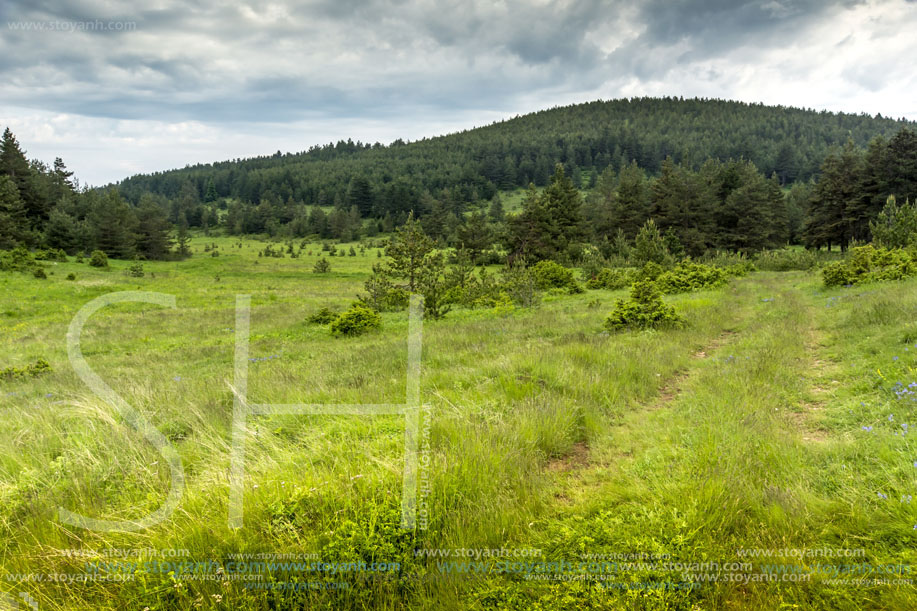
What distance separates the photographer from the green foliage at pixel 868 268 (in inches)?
649

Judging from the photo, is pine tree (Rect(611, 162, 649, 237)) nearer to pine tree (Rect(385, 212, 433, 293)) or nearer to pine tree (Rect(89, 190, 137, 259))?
pine tree (Rect(385, 212, 433, 293))

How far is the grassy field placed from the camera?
2643 millimetres

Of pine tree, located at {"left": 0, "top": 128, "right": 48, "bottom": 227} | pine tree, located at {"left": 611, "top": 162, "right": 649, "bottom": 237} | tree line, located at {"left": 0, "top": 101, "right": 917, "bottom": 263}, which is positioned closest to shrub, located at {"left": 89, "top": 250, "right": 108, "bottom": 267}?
tree line, located at {"left": 0, "top": 101, "right": 917, "bottom": 263}

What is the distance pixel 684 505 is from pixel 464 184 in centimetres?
12885

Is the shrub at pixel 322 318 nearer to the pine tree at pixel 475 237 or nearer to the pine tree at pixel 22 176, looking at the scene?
the pine tree at pixel 475 237

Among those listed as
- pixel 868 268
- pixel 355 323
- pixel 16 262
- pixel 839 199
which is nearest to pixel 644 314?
pixel 355 323

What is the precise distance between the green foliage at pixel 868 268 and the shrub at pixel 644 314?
37.0 feet

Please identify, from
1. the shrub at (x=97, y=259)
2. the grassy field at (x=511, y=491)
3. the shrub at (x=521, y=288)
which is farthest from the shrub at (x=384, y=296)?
the shrub at (x=97, y=259)

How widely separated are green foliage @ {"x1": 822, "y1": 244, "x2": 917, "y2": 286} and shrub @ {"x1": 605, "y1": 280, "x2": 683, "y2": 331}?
37.0 feet

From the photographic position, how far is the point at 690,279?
864 inches

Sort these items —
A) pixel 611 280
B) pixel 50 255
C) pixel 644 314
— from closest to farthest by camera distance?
pixel 644 314
pixel 611 280
pixel 50 255

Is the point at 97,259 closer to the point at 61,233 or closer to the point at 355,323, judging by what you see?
the point at 61,233

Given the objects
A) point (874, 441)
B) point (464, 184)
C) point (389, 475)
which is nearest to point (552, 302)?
point (874, 441)

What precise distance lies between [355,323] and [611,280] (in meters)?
17.1
